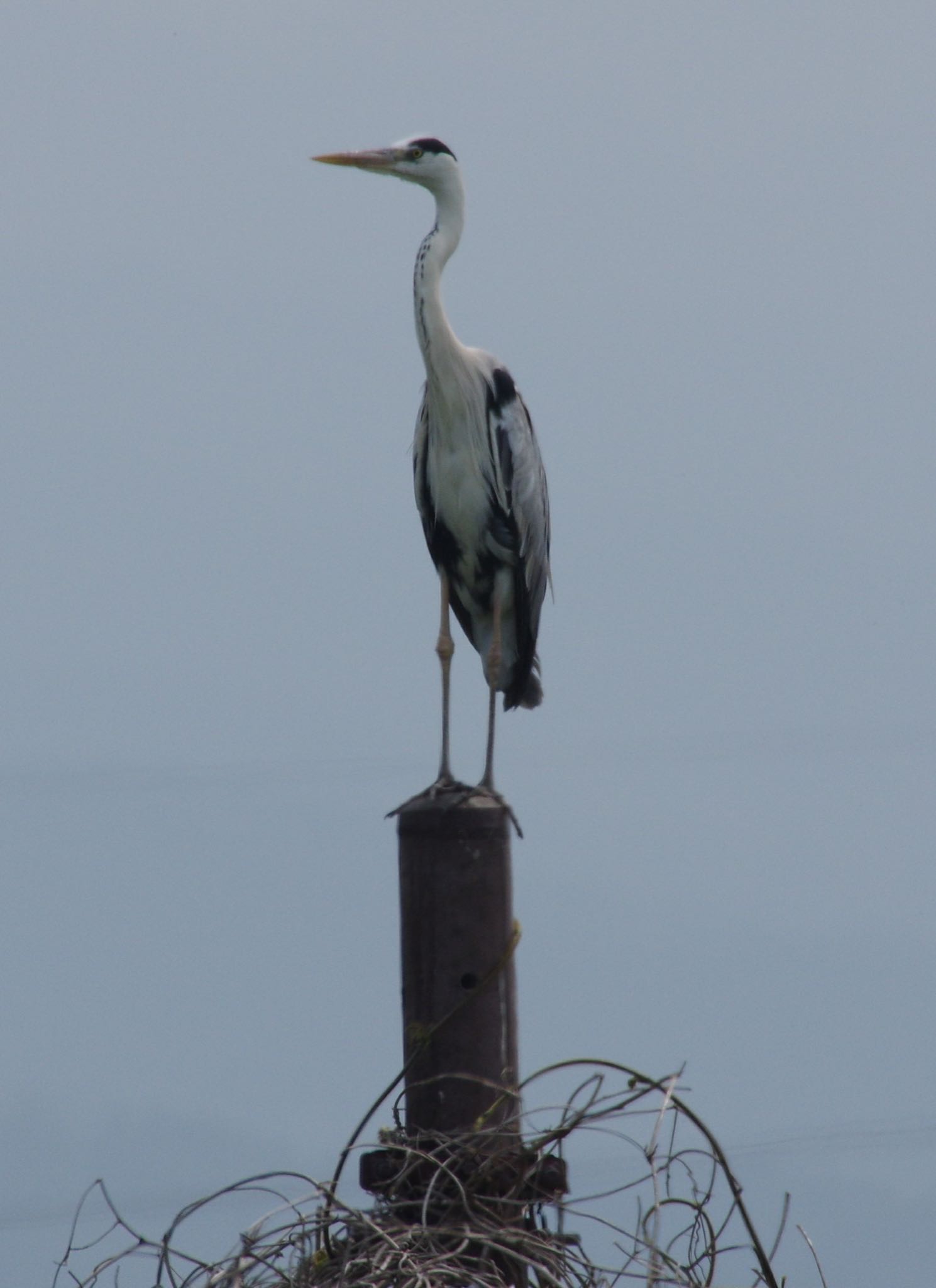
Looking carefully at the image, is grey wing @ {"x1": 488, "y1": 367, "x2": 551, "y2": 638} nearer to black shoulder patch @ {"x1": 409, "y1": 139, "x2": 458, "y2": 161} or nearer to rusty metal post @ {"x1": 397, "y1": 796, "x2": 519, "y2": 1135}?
black shoulder patch @ {"x1": 409, "y1": 139, "x2": 458, "y2": 161}

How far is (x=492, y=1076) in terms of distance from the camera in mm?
5211

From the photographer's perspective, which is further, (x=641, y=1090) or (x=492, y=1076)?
(x=492, y=1076)

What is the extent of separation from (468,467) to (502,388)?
1.18 ft

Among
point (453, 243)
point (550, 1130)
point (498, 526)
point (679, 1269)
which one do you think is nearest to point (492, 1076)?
point (550, 1130)

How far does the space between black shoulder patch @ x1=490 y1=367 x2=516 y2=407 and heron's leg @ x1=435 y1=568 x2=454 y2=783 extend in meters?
0.68

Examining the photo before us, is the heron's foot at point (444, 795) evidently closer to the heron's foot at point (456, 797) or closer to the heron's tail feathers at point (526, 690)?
the heron's foot at point (456, 797)

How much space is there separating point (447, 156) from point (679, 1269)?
15.0ft

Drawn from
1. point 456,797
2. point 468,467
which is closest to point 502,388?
point 468,467

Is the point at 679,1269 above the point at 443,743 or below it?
below

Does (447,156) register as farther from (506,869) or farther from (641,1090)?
(641,1090)

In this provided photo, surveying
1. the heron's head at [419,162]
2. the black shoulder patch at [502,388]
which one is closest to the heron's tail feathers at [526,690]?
the black shoulder patch at [502,388]

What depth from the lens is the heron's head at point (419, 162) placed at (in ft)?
25.2

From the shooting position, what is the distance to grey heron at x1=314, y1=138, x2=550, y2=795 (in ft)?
24.6

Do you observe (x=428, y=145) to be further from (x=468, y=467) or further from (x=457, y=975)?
(x=457, y=975)
